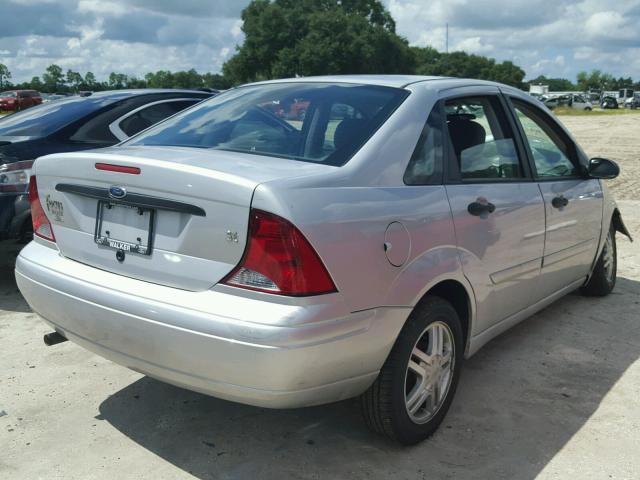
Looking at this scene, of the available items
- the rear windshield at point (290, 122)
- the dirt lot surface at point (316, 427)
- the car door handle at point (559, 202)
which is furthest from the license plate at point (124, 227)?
the car door handle at point (559, 202)

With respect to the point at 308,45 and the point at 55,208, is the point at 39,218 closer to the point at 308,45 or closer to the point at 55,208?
the point at 55,208

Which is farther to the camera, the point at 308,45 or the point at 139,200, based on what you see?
the point at 308,45

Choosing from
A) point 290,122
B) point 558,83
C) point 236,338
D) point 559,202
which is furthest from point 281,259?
point 558,83

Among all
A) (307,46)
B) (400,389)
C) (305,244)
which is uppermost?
(307,46)

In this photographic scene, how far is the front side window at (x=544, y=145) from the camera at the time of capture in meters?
4.02

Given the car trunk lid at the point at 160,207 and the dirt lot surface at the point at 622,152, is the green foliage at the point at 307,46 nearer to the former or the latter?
the dirt lot surface at the point at 622,152

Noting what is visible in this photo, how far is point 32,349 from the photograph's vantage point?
4258 millimetres

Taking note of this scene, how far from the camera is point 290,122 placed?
131 inches

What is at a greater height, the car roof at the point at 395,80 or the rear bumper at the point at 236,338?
the car roof at the point at 395,80

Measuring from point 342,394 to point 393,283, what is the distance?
482 mm

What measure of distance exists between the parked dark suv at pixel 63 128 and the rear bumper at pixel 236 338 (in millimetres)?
2521

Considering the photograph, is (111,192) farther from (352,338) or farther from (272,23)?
(272,23)

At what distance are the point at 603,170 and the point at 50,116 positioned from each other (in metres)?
4.48

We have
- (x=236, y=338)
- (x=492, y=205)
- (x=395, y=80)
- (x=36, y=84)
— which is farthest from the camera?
(x=36, y=84)
